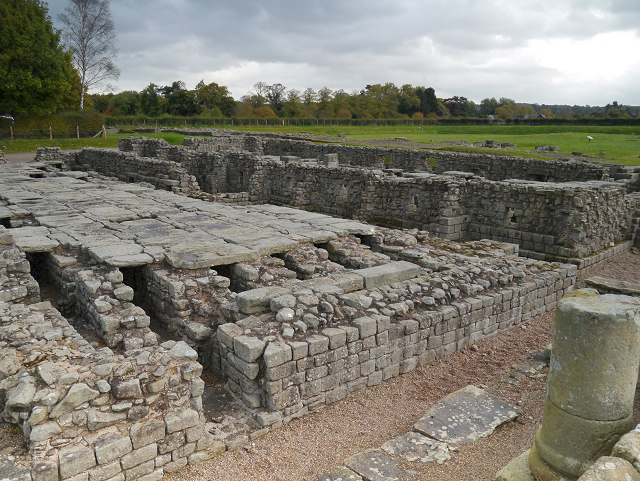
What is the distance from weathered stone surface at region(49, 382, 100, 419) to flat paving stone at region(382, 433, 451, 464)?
308cm

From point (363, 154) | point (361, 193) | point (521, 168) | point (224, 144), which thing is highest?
point (224, 144)

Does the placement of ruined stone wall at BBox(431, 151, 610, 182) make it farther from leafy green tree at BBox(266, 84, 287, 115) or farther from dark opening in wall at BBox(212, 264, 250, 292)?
leafy green tree at BBox(266, 84, 287, 115)

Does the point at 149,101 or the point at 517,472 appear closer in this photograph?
the point at 517,472

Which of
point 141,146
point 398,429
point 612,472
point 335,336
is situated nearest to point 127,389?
point 335,336

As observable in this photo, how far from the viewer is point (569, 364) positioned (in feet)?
13.0

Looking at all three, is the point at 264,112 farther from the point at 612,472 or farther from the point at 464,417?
the point at 612,472

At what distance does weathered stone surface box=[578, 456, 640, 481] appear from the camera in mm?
3162

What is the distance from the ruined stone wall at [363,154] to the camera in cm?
2411

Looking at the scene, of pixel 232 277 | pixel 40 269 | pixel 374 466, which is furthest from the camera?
pixel 40 269

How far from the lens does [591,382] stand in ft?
12.7

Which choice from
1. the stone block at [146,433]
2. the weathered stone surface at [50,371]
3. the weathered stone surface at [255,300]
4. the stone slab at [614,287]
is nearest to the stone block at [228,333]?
the weathered stone surface at [255,300]

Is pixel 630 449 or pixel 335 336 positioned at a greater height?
pixel 630 449

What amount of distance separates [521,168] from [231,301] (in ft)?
55.9

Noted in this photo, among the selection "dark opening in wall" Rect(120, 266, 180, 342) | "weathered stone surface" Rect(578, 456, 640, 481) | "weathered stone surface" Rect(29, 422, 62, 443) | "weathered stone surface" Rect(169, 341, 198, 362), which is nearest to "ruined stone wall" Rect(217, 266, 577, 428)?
"weathered stone surface" Rect(169, 341, 198, 362)
